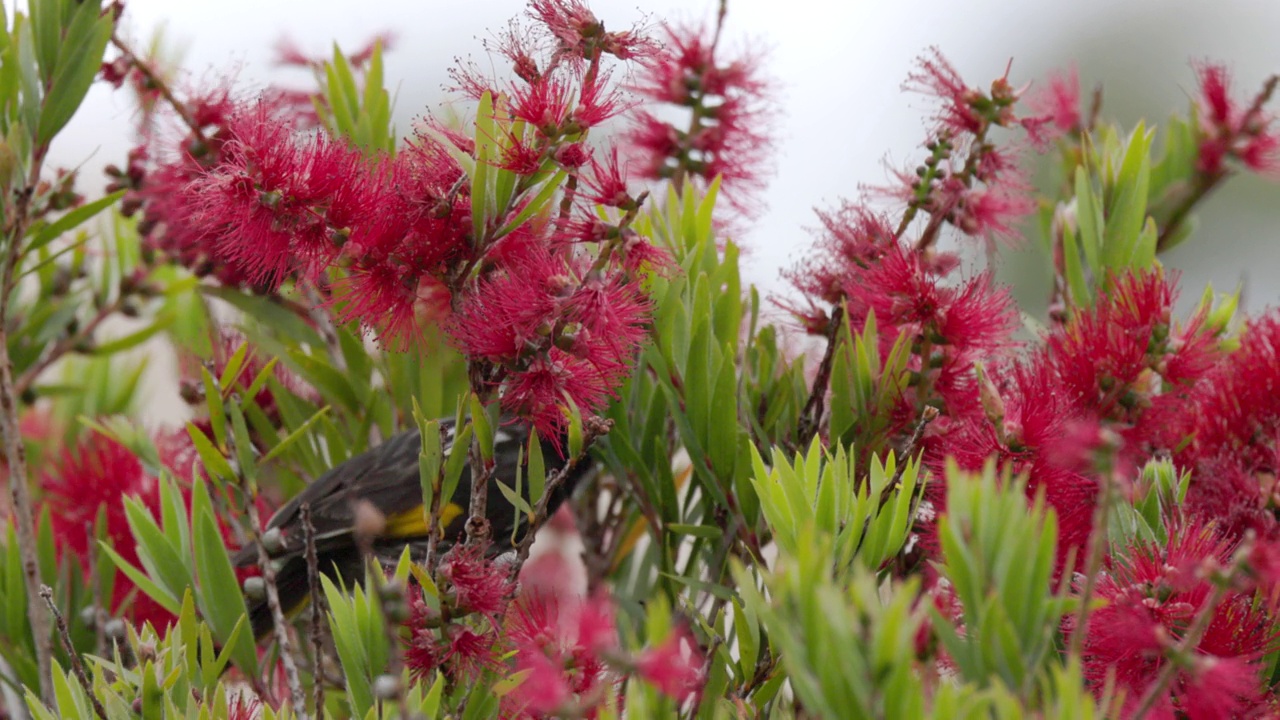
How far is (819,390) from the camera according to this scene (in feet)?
2.05

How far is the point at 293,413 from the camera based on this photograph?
0.80 m

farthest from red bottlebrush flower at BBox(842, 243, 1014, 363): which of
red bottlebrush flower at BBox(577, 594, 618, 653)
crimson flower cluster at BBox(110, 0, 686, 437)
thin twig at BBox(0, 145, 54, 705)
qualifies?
thin twig at BBox(0, 145, 54, 705)

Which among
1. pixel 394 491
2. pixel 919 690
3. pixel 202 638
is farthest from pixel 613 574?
pixel 919 690

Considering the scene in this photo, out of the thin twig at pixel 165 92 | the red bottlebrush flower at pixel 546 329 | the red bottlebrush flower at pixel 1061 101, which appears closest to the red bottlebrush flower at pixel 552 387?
the red bottlebrush flower at pixel 546 329

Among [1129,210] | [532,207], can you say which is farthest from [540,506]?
[1129,210]

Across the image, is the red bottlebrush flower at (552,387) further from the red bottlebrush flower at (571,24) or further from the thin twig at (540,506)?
the red bottlebrush flower at (571,24)

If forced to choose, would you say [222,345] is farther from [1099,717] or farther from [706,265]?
[1099,717]

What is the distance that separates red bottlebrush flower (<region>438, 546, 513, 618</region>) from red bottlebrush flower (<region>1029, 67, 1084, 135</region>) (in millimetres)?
573

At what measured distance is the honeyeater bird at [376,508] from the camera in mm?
661

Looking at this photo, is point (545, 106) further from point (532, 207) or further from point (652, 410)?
point (652, 410)

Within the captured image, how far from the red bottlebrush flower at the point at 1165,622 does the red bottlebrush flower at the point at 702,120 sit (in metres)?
0.37

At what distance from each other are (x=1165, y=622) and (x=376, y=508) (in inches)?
15.6

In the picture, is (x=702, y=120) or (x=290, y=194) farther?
(x=702, y=120)

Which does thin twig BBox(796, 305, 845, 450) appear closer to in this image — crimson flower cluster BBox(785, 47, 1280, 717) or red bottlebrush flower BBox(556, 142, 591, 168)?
crimson flower cluster BBox(785, 47, 1280, 717)
